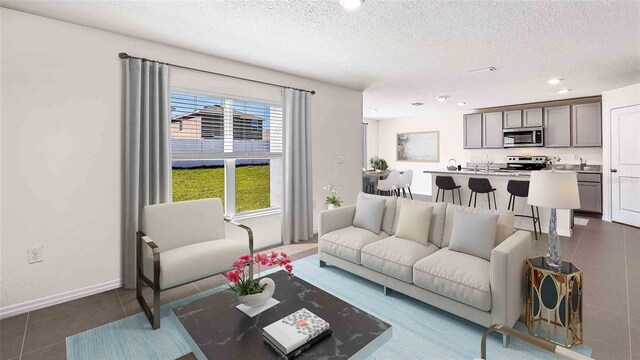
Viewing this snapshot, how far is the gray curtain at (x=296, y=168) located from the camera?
14.2 feet

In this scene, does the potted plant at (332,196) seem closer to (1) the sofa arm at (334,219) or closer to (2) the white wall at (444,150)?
(1) the sofa arm at (334,219)

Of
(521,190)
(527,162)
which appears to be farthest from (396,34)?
(527,162)

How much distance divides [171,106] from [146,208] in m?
1.26

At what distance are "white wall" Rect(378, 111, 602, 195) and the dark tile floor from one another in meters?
3.56

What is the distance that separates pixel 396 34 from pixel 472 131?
577 centimetres

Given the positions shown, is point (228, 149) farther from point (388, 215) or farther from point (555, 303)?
point (555, 303)

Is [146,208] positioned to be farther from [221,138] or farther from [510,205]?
[510,205]

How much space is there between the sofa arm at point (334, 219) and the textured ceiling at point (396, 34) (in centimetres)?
185

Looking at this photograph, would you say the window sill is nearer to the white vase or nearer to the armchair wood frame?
the armchair wood frame

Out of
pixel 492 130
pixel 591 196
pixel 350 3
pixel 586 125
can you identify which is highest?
pixel 350 3

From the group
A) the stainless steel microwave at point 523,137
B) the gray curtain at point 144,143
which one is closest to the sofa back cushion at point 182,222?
the gray curtain at point 144,143

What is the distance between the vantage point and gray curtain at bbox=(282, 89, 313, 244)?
14.2 feet

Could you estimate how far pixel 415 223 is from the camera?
2.98 meters

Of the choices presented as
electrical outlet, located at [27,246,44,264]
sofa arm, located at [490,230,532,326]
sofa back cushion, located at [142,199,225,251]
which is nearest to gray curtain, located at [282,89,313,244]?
sofa back cushion, located at [142,199,225,251]
